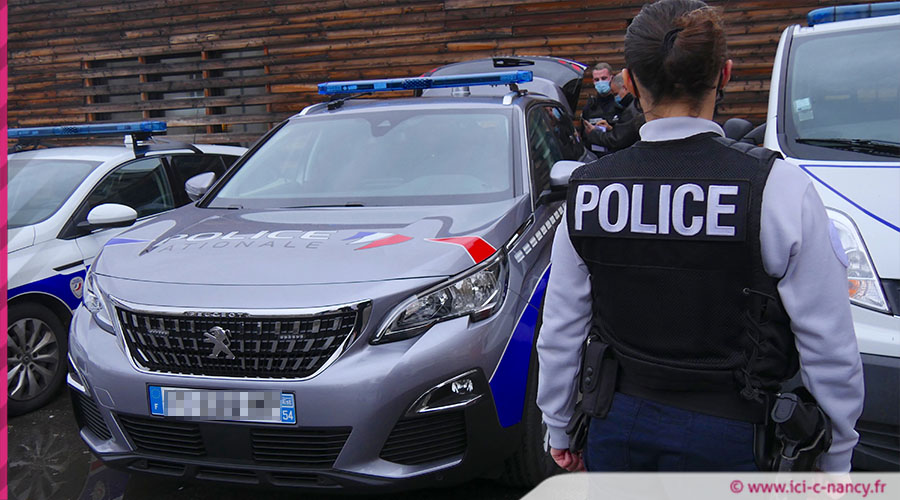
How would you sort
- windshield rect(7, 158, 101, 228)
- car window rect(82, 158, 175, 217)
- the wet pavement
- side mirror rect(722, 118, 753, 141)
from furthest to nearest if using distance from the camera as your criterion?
car window rect(82, 158, 175, 217)
windshield rect(7, 158, 101, 228)
side mirror rect(722, 118, 753, 141)
the wet pavement

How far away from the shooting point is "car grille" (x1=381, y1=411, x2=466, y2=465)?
233 centimetres

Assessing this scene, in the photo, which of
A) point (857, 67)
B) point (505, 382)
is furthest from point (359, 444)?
point (857, 67)

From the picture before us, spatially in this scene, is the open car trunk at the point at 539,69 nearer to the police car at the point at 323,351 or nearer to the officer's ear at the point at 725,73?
the police car at the point at 323,351

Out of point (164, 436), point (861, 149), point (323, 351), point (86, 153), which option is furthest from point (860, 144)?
point (86, 153)

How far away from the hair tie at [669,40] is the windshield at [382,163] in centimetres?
169

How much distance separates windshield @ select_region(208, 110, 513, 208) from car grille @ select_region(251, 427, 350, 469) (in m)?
1.20

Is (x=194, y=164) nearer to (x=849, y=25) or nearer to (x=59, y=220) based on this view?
(x=59, y=220)

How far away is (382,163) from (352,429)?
1.55 metres

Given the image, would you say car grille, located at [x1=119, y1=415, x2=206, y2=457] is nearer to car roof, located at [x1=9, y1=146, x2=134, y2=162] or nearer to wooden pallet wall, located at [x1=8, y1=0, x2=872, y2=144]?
car roof, located at [x1=9, y1=146, x2=134, y2=162]

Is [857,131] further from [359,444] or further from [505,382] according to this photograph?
[359,444]

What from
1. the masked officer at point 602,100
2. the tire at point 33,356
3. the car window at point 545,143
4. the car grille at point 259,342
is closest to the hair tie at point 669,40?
the car grille at point 259,342

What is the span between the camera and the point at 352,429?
2285 mm

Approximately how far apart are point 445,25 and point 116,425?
8.56 metres

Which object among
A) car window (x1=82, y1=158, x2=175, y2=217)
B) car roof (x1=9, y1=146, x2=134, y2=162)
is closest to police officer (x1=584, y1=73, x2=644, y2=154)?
car window (x1=82, y1=158, x2=175, y2=217)
